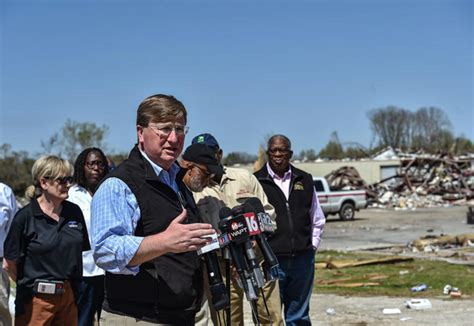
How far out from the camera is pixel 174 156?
12.0 ft

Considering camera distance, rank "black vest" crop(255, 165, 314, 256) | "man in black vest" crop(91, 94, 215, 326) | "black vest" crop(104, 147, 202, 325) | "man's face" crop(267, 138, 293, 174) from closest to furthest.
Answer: "man in black vest" crop(91, 94, 215, 326) < "black vest" crop(104, 147, 202, 325) < "black vest" crop(255, 165, 314, 256) < "man's face" crop(267, 138, 293, 174)

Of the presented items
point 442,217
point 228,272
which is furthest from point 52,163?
point 442,217

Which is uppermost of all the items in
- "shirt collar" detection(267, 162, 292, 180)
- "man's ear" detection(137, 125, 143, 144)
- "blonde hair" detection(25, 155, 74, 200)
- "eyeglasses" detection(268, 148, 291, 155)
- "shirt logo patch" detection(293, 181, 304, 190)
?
"man's ear" detection(137, 125, 143, 144)

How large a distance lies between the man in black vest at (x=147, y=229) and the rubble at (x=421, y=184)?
134 feet

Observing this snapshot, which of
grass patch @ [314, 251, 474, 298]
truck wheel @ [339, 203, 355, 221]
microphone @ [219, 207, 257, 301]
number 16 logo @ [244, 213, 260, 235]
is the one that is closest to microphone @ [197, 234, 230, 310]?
microphone @ [219, 207, 257, 301]

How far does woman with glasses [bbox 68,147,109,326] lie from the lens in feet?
20.6

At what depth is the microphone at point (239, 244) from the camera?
387cm

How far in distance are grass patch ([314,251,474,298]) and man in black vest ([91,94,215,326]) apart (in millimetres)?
8260

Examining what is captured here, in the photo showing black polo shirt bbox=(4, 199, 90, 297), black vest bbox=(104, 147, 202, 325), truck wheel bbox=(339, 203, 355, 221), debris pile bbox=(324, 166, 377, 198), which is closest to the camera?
black vest bbox=(104, 147, 202, 325)

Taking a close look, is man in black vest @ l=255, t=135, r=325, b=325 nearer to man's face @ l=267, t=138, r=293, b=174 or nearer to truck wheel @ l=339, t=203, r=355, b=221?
man's face @ l=267, t=138, r=293, b=174

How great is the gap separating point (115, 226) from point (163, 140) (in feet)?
1.71

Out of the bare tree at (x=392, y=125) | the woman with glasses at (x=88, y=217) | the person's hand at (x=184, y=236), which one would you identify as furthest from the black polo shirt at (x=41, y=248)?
the bare tree at (x=392, y=125)

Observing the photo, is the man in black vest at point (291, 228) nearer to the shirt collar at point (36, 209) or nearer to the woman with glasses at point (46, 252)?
the woman with glasses at point (46, 252)

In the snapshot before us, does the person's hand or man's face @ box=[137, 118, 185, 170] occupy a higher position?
man's face @ box=[137, 118, 185, 170]
